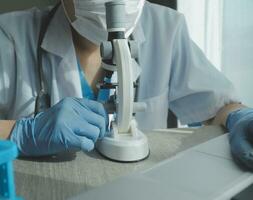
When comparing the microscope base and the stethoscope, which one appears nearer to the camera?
the microscope base

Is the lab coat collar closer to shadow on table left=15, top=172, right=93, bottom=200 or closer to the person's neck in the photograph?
the person's neck

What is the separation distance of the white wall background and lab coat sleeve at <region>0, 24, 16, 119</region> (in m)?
0.91

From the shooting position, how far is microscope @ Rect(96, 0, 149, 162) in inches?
25.2

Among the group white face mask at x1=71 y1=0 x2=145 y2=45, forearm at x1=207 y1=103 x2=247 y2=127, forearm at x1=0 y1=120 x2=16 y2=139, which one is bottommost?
forearm at x1=207 y1=103 x2=247 y2=127

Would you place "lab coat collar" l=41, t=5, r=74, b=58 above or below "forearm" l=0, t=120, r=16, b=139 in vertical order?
above

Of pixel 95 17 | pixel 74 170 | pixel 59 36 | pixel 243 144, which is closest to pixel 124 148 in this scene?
pixel 74 170

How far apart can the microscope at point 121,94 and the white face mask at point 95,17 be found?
196 mm

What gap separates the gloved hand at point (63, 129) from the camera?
0.67 m

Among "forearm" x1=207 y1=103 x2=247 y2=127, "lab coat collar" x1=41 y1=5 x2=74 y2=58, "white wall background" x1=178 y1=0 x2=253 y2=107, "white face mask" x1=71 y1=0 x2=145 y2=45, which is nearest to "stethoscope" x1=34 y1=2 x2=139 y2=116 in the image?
"lab coat collar" x1=41 y1=5 x2=74 y2=58

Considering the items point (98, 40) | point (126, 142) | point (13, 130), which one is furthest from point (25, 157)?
point (98, 40)

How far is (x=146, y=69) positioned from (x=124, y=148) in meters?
0.55

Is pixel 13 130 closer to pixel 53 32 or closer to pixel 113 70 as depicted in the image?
pixel 113 70

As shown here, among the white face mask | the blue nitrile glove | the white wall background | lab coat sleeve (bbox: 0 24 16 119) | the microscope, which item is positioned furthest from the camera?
the white wall background

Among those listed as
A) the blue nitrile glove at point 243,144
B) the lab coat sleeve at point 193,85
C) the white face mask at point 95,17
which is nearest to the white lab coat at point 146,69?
the lab coat sleeve at point 193,85
